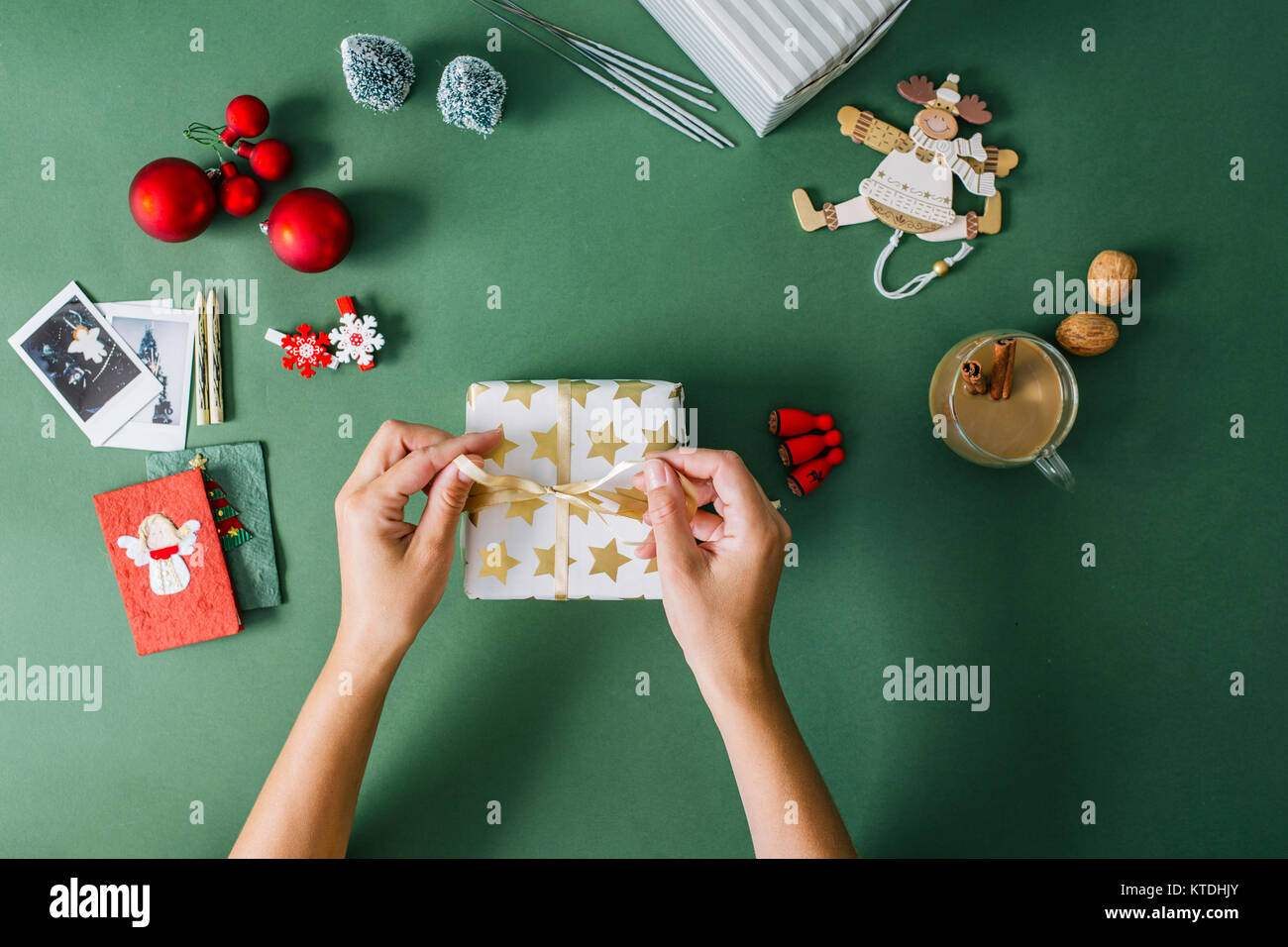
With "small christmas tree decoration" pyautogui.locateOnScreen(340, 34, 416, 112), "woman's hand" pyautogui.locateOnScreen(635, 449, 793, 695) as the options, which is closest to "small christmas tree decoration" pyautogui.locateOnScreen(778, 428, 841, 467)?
"woman's hand" pyautogui.locateOnScreen(635, 449, 793, 695)

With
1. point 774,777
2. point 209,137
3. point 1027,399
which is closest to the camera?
point 774,777

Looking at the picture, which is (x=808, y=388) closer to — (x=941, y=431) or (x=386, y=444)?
(x=941, y=431)

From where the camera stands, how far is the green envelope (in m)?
1.12

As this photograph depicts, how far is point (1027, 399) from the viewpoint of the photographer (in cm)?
102

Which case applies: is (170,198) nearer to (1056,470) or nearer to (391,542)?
(391,542)

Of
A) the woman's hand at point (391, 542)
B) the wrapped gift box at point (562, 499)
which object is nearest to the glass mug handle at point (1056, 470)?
the wrapped gift box at point (562, 499)

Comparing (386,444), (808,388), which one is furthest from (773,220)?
(386,444)

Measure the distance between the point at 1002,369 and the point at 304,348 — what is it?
948 millimetres

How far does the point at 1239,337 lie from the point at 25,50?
6.00 feet

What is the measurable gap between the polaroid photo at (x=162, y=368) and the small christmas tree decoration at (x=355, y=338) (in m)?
0.21

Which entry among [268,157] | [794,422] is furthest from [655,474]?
[268,157]

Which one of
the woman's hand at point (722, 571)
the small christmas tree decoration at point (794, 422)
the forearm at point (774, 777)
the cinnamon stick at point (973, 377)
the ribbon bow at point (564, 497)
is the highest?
the cinnamon stick at point (973, 377)

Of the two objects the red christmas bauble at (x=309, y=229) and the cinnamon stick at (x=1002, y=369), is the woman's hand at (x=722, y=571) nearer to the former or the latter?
the cinnamon stick at (x=1002, y=369)

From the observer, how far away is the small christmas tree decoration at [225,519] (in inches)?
43.9
